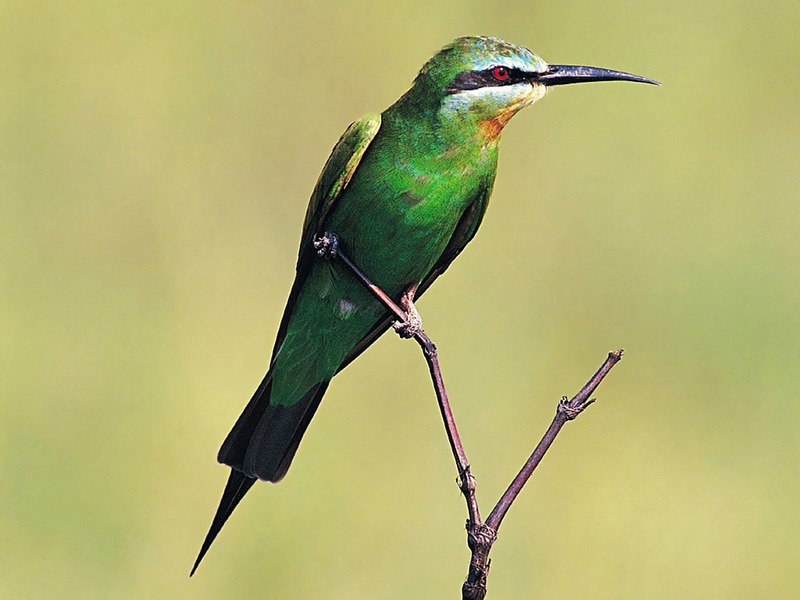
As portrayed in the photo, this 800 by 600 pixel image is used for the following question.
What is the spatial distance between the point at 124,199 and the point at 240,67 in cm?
55

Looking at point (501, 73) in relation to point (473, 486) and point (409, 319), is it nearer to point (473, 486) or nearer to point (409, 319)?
point (409, 319)

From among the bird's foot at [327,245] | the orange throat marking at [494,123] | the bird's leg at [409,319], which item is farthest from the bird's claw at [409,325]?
the orange throat marking at [494,123]

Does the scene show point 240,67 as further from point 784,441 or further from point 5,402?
point 784,441

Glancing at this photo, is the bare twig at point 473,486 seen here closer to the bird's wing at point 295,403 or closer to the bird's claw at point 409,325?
the bird's claw at point 409,325

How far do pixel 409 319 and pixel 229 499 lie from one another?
399 mm

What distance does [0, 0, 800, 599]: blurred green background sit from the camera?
3127 millimetres

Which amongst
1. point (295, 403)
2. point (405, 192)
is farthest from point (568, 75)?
point (295, 403)

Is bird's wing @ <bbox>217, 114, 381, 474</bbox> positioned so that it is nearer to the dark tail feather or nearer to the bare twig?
the dark tail feather

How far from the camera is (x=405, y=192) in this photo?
2.05 metres

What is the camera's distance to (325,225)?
2139 mm

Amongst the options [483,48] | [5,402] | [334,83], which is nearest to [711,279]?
[334,83]

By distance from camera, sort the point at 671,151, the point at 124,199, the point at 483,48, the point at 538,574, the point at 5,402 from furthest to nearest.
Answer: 1. the point at 671,151
2. the point at 124,199
3. the point at 5,402
4. the point at 538,574
5. the point at 483,48

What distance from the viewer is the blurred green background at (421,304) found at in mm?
3127

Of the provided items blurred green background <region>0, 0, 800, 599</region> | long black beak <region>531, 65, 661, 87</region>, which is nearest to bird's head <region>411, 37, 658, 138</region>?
long black beak <region>531, 65, 661, 87</region>
